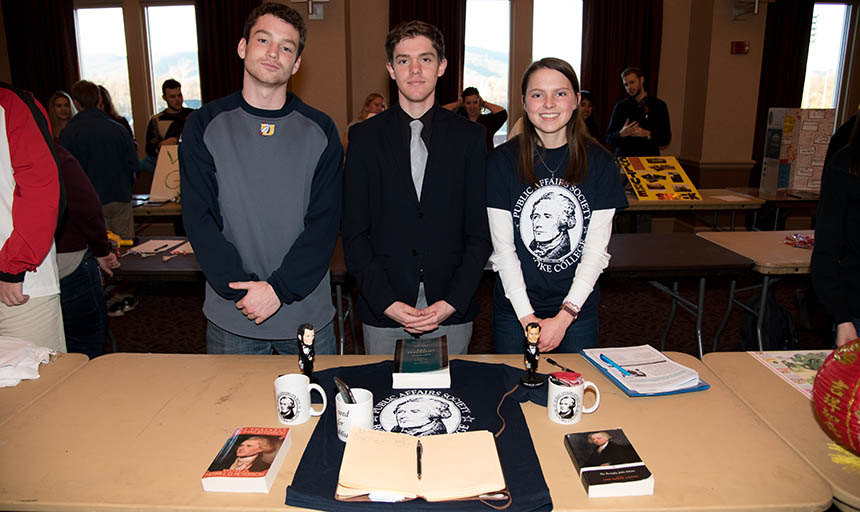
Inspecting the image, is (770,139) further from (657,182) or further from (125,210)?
(125,210)

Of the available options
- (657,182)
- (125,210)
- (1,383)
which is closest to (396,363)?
(1,383)

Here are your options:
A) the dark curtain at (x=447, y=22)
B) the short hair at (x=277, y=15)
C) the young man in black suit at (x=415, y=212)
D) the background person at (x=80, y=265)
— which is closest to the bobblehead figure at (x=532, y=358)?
the young man in black suit at (x=415, y=212)

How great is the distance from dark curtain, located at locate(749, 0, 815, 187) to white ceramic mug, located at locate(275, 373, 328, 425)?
7202 mm

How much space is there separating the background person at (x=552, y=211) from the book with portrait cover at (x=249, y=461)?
881mm

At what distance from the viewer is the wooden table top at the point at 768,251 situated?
111 inches

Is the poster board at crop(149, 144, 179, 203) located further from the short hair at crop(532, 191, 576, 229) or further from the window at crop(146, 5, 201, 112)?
the short hair at crop(532, 191, 576, 229)

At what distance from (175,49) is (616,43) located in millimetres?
5463

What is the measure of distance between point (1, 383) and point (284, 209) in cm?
89

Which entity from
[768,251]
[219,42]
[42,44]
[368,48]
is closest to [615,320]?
[768,251]

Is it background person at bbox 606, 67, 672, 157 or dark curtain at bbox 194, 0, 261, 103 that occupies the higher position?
dark curtain at bbox 194, 0, 261, 103

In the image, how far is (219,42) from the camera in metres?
6.75

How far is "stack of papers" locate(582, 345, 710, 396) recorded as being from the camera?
1.50 meters

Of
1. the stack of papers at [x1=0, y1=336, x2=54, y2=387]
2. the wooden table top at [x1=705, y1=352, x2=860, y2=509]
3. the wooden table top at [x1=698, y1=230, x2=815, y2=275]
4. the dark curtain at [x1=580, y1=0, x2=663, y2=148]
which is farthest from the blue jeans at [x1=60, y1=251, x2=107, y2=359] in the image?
the dark curtain at [x1=580, y1=0, x2=663, y2=148]

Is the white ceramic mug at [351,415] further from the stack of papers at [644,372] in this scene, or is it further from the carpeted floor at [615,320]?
the carpeted floor at [615,320]
